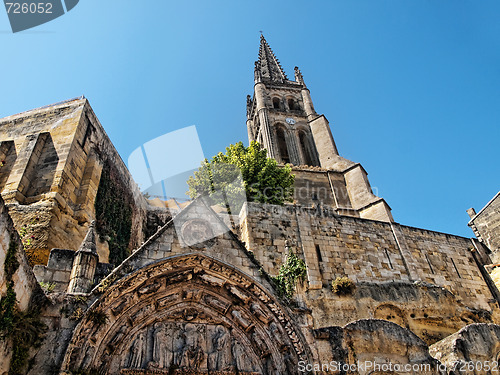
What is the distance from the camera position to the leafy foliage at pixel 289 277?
709cm

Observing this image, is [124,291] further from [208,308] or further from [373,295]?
[373,295]

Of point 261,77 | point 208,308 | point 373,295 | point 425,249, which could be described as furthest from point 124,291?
point 261,77

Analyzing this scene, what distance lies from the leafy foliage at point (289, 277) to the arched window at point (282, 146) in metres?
25.7

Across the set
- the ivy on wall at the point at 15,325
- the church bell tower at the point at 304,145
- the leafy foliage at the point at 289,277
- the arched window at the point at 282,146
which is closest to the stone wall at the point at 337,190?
the church bell tower at the point at 304,145

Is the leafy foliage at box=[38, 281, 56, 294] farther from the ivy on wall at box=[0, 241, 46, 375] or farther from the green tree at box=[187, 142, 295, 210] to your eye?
the green tree at box=[187, 142, 295, 210]

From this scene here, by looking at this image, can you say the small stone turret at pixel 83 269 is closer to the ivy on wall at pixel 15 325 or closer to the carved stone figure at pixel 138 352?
the ivy on wall at pixel 15 325

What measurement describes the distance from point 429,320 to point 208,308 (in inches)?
392

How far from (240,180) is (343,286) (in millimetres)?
7338

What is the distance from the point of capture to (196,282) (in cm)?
702

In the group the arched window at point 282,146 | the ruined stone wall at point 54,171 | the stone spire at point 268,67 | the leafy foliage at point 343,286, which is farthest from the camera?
the stone spire at point 268,67

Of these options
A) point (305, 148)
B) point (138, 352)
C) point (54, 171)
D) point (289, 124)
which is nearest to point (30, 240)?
point (54, 171)

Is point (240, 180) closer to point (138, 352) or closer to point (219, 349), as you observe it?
point (219, 349)

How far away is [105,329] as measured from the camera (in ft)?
19.4

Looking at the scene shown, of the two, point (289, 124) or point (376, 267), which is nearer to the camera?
point (376, 267)
